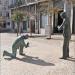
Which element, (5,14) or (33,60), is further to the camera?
(5,14)

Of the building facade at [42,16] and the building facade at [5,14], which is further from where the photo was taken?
the building facade at [5,14]

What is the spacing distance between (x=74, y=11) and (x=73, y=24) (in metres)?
1.58

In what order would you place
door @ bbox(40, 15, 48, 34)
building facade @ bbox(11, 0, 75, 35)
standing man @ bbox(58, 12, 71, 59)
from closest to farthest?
1. standing man @ bbox(58, 12, 71, 59)
2. building facade @ bbox(11, 0, 75, 35)
3. door @ bbox(40, 15, 48, 34)

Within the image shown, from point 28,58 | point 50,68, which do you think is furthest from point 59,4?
point 50,68

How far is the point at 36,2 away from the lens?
43.3 m

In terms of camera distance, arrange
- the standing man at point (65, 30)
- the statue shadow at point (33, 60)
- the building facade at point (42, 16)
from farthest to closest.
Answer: the building facade at point (42, 16), the standing man at point (65, 30), the statue shadow at point (33, 60)

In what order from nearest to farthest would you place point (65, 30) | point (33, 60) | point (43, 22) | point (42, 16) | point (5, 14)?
point (65, 30), point (33, 60), point (43, 22), point (42, 16), point (5, 14)

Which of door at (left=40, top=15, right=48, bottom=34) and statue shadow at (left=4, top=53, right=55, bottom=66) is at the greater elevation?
door at (left=40, top=15, right=48, bottom=34)

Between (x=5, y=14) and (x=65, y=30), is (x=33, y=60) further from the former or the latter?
(x=5, y=14)

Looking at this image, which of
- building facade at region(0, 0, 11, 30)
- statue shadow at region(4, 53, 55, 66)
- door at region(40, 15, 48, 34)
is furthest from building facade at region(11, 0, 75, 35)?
building facade at region(0, 0, 11, 30)

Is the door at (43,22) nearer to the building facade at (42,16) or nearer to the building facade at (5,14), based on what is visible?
the building facade at (42,16)

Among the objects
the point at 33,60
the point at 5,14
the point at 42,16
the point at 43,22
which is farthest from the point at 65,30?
the point at 5,14

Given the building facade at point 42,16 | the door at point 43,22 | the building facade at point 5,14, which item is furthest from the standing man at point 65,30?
the building facade at point 5,14

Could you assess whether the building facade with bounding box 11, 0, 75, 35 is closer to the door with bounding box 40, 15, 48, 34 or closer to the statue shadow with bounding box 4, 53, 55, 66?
the door with bounding box 40, 15, 48, 34
